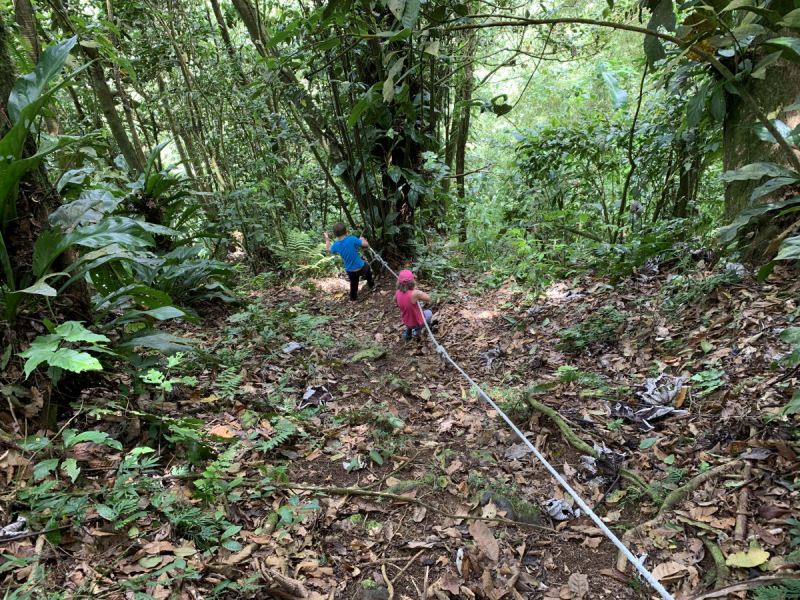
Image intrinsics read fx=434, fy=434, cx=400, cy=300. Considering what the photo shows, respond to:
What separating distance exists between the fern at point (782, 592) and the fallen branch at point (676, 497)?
52cm

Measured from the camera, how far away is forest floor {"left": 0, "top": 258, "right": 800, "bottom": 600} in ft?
5.72

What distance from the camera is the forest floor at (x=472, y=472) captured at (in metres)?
1.74

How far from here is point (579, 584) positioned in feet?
6.12

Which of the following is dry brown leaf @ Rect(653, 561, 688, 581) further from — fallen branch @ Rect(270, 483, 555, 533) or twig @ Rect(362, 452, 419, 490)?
twig @ Rect(362, 452, 419, 490)

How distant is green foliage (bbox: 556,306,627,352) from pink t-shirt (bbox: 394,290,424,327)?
1.47 meters

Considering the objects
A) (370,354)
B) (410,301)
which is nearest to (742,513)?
(370,354)

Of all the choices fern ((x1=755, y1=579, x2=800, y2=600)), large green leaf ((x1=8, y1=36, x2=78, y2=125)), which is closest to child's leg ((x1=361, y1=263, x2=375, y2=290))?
large green leaf ((x1=8, y1=36, x2=78, y2=125))

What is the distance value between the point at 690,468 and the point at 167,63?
26.7 feet

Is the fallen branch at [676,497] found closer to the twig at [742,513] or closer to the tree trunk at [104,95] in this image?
the twig at [742,513]

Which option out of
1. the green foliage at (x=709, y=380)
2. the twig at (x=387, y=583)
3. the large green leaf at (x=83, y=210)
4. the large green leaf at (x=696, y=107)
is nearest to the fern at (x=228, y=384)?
the large green leaf at (x=83, y=210)

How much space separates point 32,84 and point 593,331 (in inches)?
163

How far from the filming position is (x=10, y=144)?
2.21 metres

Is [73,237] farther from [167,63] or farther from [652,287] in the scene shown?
[167,63]

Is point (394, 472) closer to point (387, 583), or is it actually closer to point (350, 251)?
point (387, 583)
